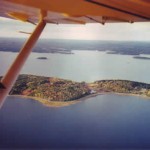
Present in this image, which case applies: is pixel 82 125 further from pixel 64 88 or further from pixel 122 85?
pixel 122 85

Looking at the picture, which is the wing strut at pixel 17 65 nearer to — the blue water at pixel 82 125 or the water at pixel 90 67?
the water at pixel 90 67

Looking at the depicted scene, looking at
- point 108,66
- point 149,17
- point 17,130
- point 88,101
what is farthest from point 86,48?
point 149,17

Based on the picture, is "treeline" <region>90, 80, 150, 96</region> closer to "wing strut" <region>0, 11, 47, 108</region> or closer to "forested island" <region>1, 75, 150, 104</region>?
"forested island" <region>1, 75, 150, 104</region>

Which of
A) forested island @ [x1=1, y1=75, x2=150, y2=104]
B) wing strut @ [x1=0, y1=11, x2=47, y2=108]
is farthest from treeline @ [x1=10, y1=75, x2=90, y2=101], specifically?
wing strut @ [x1=0, y1=11, x2=47, y2=108]

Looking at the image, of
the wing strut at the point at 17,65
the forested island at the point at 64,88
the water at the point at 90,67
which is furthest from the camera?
the forested island at the point at 64,88

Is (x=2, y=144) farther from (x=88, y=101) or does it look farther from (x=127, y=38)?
(x=127, y=38)

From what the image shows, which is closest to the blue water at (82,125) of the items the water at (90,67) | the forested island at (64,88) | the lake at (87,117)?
A: the lake at (87,117)
